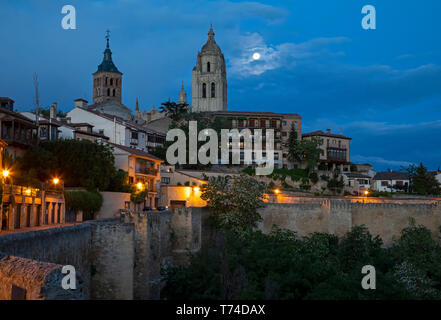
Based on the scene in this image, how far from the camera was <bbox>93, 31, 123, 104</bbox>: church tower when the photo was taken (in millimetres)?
132875

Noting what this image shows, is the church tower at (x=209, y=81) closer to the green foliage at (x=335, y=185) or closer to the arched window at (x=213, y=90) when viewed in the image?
the arched window at (x=213, y=90)

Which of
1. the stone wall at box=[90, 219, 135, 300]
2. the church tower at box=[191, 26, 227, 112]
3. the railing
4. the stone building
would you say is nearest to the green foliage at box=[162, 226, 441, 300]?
the stone wall at box=[90, 219, 135, 300]

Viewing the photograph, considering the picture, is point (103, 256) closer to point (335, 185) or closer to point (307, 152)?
point (335, 185)

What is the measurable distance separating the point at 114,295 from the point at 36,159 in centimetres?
1993

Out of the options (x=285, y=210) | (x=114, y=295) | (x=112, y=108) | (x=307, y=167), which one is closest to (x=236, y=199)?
(x=285, y=210)

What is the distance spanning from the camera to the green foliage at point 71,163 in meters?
37.0

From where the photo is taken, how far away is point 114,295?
2012cm

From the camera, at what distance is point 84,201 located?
117 feet

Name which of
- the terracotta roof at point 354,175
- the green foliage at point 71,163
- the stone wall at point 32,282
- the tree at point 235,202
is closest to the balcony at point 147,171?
the green foliage at point 71,163

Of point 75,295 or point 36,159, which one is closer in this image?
point 75,295

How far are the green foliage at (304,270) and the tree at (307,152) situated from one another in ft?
103

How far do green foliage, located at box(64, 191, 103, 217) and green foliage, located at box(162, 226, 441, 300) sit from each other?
10193 mm

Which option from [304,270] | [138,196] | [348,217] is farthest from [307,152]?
[304,270]
